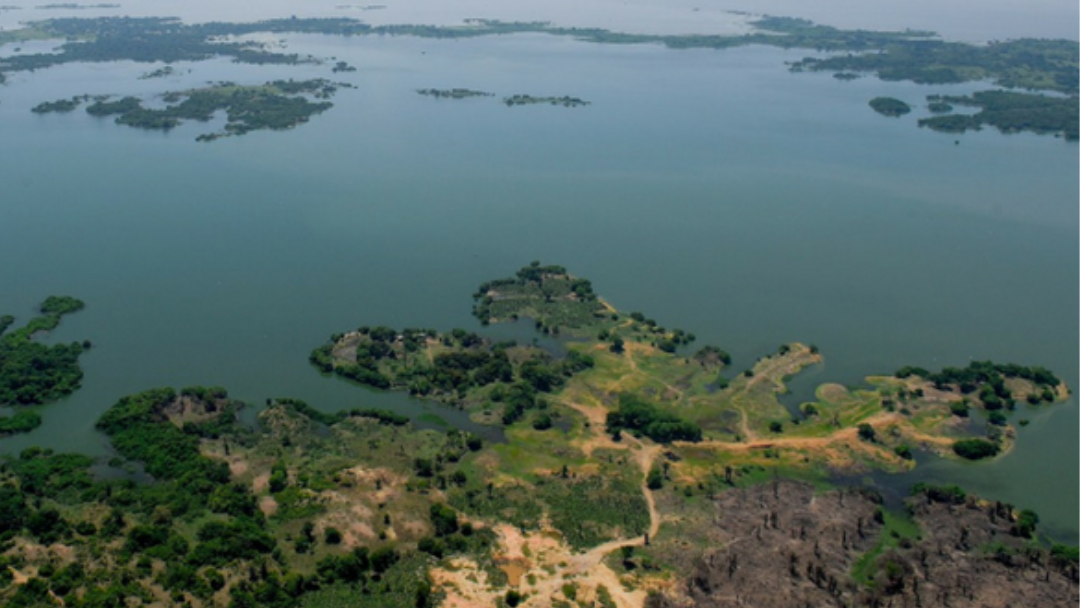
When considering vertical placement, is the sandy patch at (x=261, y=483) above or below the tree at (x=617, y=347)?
below

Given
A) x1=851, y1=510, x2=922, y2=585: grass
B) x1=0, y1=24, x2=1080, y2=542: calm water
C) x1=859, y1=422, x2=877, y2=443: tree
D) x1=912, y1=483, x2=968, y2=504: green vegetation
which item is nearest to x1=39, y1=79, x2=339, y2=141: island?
x1=0, y1=24, x2=1080, y2=542: calm water

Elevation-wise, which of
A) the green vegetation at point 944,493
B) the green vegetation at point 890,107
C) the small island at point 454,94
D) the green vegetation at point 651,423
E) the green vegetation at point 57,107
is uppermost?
the green vegetation at point 890,107

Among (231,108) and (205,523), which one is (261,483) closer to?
(205,523)

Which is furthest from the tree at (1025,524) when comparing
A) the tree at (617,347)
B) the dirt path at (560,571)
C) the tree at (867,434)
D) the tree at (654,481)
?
the tree at (617,347)

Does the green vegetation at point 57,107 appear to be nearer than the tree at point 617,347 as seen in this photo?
No

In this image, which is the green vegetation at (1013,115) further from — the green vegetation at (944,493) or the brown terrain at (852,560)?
the brown terrain at (852,560)

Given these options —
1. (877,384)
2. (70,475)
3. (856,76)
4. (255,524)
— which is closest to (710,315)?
(877,384)
